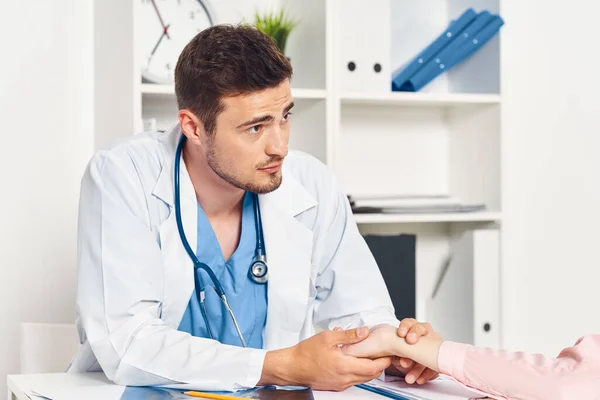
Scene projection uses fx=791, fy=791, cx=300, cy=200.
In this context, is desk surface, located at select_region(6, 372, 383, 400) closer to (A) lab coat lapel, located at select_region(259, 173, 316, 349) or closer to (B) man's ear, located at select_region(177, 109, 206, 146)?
(A) lab coat lapel, located at select_region(259, 173, 316, 349)

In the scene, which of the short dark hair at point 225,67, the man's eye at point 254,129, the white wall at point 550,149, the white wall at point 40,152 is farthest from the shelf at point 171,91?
the white wall at point 550,149

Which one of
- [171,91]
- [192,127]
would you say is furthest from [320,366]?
[171,91]

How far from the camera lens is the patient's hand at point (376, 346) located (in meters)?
1.29

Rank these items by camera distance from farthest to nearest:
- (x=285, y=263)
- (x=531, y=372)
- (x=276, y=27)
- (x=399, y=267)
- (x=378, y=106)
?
1. (x=378, y=106)
2. (x=399, y=267)
3. (x=276, y=27)
4. (x=285, y=263)
5. (x=531, y=372)

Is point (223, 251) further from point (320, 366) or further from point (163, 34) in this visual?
point (163, 34)

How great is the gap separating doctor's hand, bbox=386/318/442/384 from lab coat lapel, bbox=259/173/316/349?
312 millimetres

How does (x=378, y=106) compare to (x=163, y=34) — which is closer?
(x=163, y=34)

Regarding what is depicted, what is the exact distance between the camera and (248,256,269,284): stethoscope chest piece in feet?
5.08

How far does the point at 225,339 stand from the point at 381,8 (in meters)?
1.19

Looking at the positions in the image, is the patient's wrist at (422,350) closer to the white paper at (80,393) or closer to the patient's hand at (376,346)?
the patient's hand at (376,346)

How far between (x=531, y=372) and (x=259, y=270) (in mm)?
598

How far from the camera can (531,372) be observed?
44.5 inches

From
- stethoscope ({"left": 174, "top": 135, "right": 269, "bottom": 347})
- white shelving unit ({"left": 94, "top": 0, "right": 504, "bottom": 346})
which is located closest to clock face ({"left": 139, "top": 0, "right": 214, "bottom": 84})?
white shelving unit ({"left": 94, "top": 0, "right": 504, "bottom": 346})

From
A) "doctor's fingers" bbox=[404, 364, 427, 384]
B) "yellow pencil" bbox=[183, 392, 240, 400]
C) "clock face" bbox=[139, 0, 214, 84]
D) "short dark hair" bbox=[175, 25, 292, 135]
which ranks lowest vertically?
"yellow pencil" bbox=[183, 392, 240, 400]
